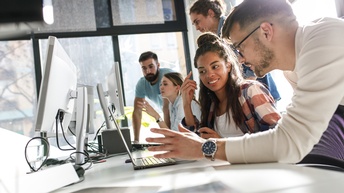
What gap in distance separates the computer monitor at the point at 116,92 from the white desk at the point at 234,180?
2.67 feet

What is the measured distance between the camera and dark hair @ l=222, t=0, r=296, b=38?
938 millimetres

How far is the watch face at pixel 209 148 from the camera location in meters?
0.80

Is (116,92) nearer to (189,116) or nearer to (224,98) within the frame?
(189,116)

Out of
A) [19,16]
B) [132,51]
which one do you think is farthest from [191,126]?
[19,16]

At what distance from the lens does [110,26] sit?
11.9ft

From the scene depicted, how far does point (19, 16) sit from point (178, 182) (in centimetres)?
353

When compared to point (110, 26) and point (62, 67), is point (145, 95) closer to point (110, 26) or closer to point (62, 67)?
point (110, 26)

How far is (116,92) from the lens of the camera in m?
1.62

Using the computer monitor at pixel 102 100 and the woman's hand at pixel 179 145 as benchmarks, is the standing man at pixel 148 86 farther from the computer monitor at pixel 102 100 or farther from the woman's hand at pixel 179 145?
the woman's hand at pixel 179 145

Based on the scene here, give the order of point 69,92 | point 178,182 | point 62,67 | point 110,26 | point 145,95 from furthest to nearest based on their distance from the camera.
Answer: point 110,26
point 145,95
point 69,92
point 62,67
point 178,182

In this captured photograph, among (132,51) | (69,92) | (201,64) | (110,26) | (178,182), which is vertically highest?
(110,26)

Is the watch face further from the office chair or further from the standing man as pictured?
the standing man

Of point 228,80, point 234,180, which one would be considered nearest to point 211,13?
point 228,80

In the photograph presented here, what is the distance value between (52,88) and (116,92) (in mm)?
617
